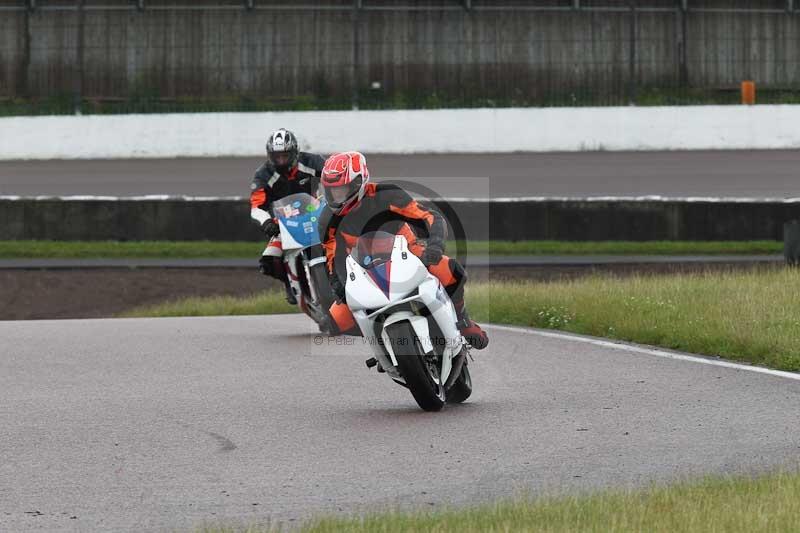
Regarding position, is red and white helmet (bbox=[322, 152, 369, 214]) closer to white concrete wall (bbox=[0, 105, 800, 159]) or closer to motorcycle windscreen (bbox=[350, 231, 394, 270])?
motorcycle windscreen (bbox=[350, 231, 394, 270])

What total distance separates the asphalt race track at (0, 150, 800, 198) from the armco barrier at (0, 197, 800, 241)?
8.00 ft

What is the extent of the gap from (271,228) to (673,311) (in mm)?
3417

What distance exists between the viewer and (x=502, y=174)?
29.8 metres

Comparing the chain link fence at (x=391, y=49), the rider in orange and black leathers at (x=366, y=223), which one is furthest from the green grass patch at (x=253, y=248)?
the rider in orange and black leathers at (x=366, y=223)

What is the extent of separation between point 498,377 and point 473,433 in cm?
229

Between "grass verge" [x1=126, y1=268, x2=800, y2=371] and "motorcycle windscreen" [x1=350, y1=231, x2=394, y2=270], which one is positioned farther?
"grass verge" [x1=126, y1=268, x2=800, y2=371]

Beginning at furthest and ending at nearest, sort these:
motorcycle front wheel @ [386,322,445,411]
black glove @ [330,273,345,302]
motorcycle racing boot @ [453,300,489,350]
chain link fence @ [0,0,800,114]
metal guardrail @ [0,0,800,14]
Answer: metal guardrail @ [0,0,800,14]
chain link fence @ [0,0,800,114]
motorcycle racing boot @ [453,300,489,350]
black glove @ [330,273,345,302]
motorcycle front wheel @ [386,322,445,411]

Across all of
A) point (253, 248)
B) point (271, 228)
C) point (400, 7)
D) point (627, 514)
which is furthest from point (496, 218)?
point (627, 514)

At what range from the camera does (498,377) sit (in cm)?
1002

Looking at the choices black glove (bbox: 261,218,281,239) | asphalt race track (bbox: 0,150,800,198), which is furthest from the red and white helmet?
asphalt race track (bbox: 0,150,800,198)

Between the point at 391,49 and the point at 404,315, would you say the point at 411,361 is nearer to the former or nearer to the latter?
the point at 404,315

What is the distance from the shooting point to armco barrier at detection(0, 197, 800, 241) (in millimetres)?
24094

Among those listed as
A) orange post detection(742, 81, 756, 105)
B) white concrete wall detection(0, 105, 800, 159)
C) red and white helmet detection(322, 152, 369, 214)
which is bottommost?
red and white helmet detection(322, 152, 369, 214)

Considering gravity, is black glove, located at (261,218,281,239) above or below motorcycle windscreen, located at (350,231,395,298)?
above
